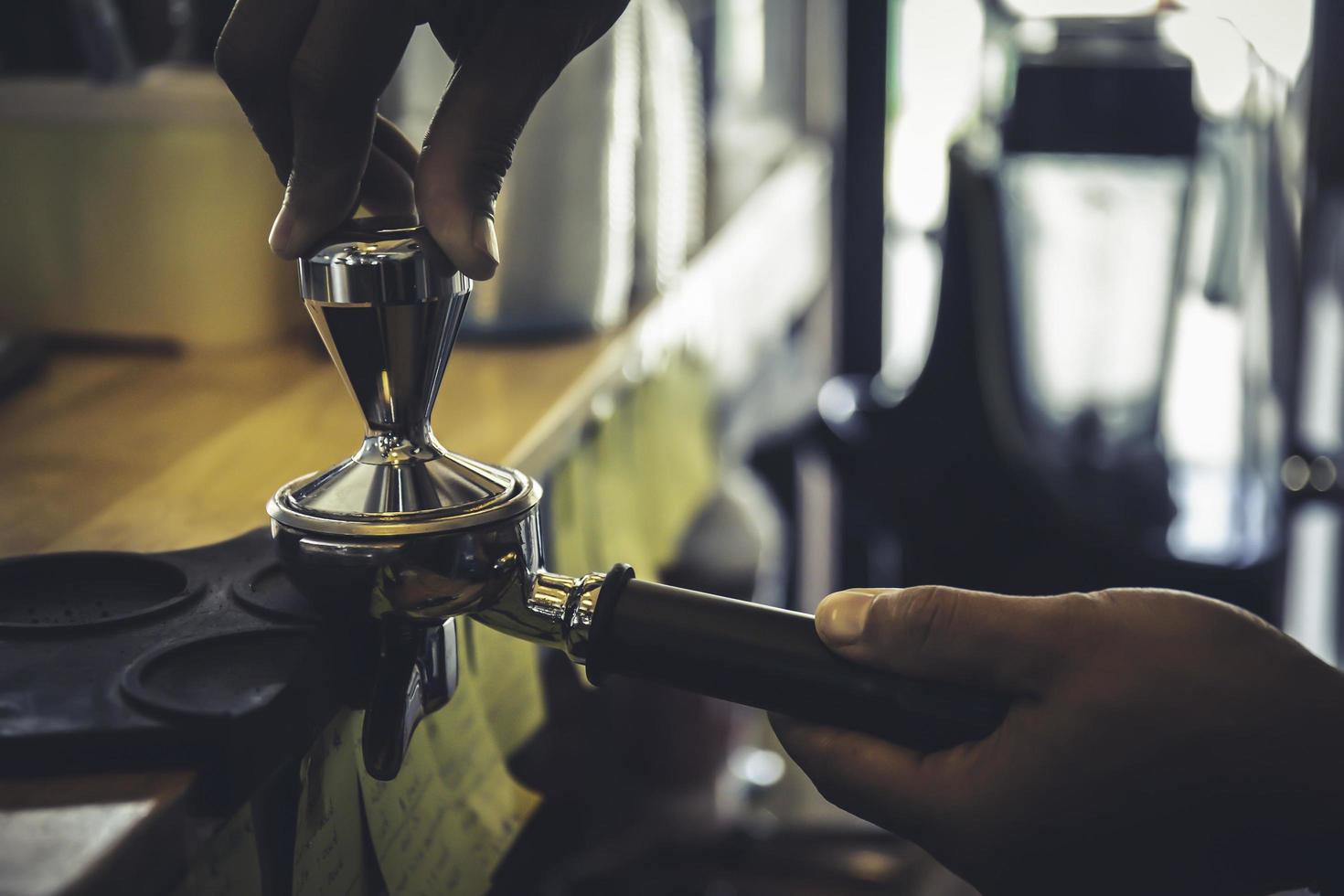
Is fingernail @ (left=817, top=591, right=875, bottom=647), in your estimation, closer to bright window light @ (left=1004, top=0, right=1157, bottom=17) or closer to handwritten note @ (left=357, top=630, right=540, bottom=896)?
handwritten note @ (left=357, top=630, right=540, bottom=896)

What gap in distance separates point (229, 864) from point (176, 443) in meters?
0.41

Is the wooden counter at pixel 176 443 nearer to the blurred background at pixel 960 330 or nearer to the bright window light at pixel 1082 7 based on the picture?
the blurred background at pixel 960 330

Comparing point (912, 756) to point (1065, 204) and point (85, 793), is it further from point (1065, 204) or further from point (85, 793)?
point (1065, 204)

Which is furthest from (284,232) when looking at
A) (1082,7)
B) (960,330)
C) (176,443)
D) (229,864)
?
(1082,7)

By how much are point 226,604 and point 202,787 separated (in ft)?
0.35

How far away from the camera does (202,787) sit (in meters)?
0.38

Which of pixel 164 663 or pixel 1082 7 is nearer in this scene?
pixel 164 663

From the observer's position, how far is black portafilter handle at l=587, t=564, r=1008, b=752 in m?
0.44

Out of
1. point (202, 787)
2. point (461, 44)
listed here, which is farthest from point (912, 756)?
point (461, 44)

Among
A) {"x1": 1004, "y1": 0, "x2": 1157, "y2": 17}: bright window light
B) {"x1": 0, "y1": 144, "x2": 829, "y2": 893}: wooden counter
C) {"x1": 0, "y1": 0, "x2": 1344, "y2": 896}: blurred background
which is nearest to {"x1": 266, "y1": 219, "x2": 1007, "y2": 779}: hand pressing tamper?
{"x1": 0, "y1": 144, "x2": 829, "y2": 893}: wooden counter

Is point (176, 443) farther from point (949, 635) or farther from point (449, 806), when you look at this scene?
point (949, 635)

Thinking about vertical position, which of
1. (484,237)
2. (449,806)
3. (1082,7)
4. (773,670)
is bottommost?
(449,806)

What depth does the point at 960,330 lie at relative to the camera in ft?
5.96

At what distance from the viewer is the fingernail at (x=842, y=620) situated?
44 cm
